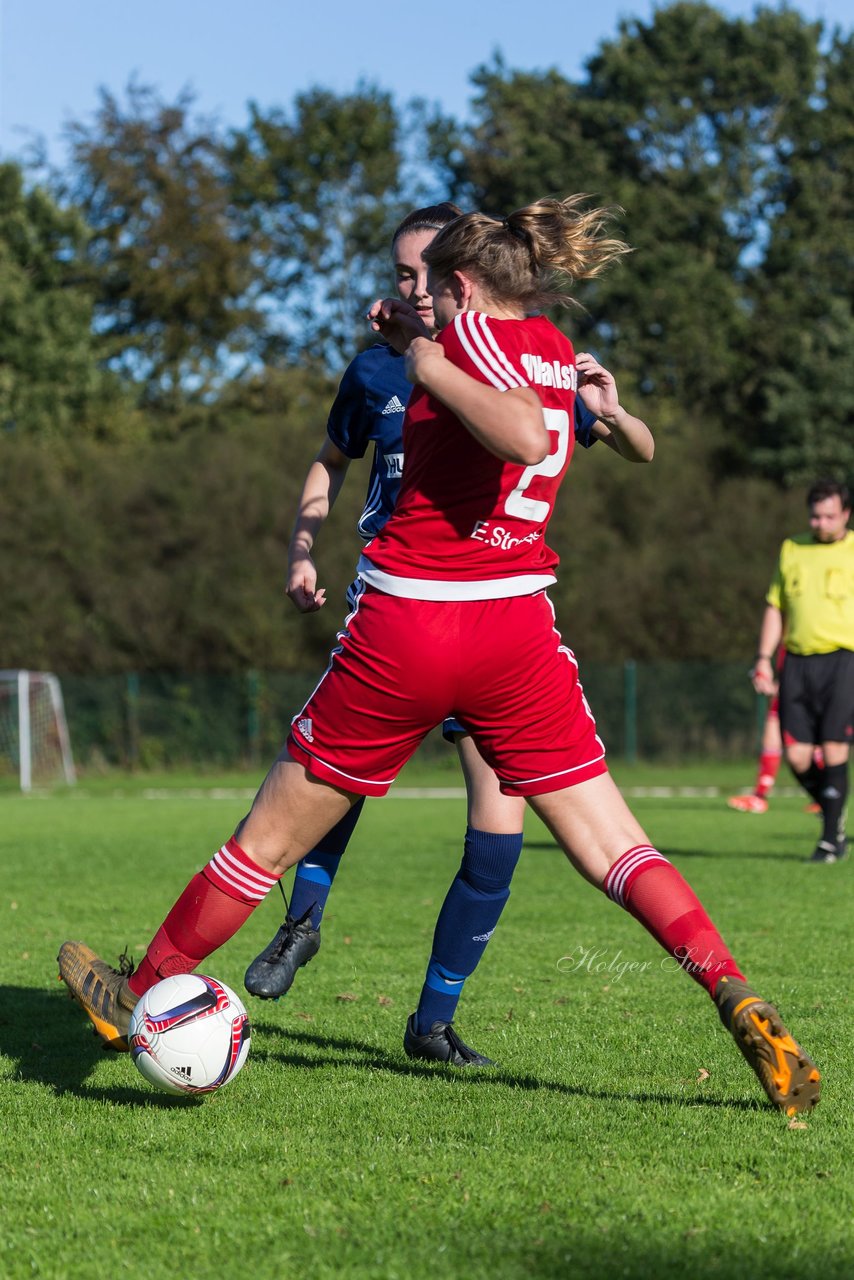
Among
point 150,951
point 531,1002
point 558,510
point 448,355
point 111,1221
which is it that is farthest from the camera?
point 558,510

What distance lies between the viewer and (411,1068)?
436 cm

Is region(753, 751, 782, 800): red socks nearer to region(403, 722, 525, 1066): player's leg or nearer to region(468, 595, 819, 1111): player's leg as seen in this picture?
region(403, 722, 525, 1066): player's leg

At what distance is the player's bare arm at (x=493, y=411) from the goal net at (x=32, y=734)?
72.4ft

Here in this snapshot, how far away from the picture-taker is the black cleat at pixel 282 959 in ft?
14.2

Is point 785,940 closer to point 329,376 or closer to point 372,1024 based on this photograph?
point 372,1024

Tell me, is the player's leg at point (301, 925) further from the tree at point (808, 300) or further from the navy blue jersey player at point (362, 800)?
the tree at point (808, 300)

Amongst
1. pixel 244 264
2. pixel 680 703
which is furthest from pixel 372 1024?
pixel 244 264

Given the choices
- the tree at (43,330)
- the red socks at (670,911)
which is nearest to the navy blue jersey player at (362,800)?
the red socks at (670,911)

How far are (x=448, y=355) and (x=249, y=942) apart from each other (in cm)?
413

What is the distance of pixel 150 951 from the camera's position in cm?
395

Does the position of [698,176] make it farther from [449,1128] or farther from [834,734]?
[449,1128]

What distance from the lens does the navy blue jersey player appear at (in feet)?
14.2

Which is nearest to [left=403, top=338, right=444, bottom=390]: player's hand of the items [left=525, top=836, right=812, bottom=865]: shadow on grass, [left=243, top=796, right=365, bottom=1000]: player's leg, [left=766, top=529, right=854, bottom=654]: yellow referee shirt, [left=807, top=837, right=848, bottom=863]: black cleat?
[left=243, top=796, right=365, bottom=1000]: player's leg

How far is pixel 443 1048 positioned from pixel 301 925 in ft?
1.84
